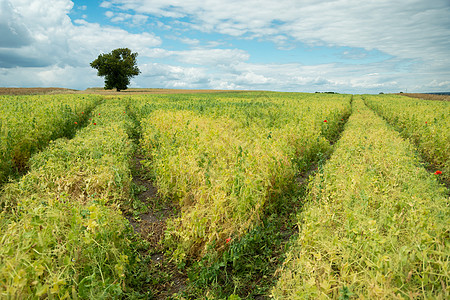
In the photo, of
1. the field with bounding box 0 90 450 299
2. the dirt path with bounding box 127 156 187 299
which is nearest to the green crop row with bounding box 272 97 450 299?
the field with bounding box 0 90 450 299

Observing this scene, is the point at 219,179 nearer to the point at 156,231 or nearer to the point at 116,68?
the point at 156,231

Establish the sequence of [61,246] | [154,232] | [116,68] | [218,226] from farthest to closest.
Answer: [116,68]
[154,232]
[218,226]
[61,246]

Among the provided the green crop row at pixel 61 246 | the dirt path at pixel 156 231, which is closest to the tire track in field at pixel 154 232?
the dirt path at pixel 156 231

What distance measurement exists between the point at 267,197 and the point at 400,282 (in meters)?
3.00

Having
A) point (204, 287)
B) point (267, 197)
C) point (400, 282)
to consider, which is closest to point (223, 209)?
point (204, 287)

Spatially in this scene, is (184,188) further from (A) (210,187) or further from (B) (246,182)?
(B) (246,182)

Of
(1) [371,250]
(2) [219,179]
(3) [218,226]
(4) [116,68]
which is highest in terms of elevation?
(4) [116,68]

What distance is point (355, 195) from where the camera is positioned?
13.0 feet

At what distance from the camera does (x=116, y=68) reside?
200 feet

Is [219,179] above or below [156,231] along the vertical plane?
above

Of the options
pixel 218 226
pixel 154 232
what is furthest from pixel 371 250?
pixel 154 232

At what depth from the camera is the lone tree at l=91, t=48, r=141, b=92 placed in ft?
199

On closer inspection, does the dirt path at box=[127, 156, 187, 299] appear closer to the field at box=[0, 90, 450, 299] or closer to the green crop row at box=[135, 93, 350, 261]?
the field at box=[0, 90, 450, 299]

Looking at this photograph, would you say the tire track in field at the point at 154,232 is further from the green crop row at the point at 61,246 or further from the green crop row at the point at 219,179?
the green crop row at the point at 61,246
